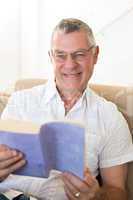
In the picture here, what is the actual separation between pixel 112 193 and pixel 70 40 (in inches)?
22.3

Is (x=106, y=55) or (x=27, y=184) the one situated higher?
(x=106, y=55)

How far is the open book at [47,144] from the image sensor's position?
853 millimetres

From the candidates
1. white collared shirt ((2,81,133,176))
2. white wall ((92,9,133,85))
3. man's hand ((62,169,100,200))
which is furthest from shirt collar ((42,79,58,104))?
white wall ((92,9,133,85))

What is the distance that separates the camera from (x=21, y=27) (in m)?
2.37

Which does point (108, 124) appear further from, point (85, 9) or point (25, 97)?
point (85, 9)

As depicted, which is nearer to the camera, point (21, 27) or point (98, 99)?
point (98, 99)

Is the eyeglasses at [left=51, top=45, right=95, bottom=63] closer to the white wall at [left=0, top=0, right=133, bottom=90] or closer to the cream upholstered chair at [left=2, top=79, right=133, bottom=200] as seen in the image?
the cream upholstered chair at [left=2, top=79, right=133, bottom=200]

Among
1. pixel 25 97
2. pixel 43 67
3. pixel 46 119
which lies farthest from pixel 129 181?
pixel 43 67

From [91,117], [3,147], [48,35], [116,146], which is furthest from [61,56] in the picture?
[48,35]

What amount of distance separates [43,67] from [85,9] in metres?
0.50

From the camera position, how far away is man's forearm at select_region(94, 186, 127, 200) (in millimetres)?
1174

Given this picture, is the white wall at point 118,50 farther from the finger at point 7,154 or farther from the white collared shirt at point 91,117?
the finger at point 7,154

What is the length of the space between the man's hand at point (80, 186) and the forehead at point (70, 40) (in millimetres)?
469

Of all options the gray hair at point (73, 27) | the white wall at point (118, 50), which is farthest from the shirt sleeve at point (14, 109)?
the white wall at point (118, 50)
